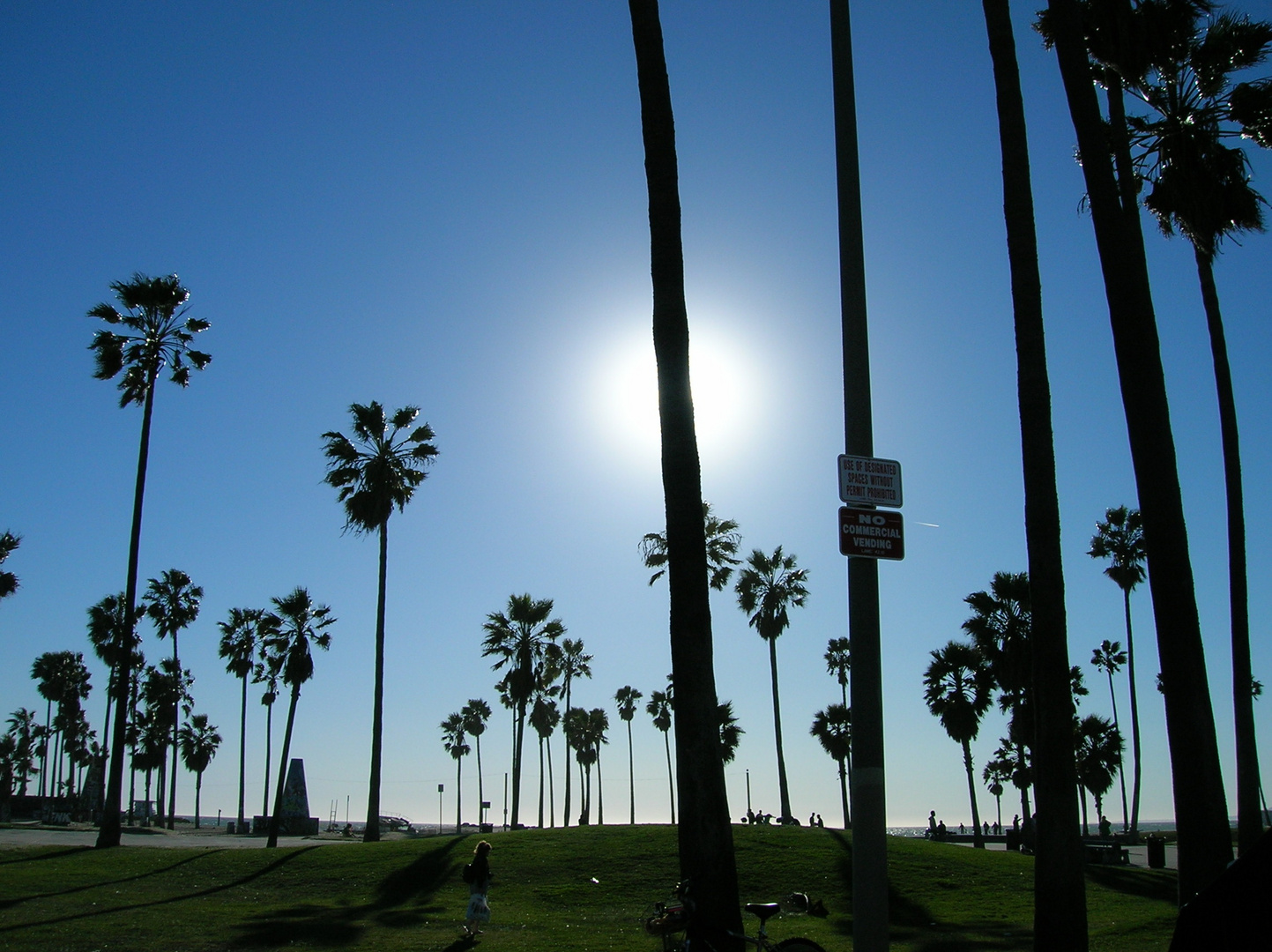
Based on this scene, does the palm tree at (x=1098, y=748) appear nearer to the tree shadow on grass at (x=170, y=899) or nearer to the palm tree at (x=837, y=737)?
the palm tree at (x=837, y=737)

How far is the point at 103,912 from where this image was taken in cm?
2034

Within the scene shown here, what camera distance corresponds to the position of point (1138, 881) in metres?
28.4

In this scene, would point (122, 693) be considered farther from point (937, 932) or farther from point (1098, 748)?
point (1098, 748)

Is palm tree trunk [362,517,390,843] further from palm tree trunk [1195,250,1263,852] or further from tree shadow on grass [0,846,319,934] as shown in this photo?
palm tree trunk [1195,250,1263,852]

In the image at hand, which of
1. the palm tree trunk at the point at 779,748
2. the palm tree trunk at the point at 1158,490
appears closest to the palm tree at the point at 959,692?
the palm tree trunk at the point at 779,748

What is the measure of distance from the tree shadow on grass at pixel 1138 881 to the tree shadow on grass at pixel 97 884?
27.3 meters

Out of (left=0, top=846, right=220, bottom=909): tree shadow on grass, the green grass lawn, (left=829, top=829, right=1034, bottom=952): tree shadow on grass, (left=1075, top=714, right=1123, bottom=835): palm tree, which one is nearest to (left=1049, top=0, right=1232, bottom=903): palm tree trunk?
(left=829, top=829, right=1034, bottom=952): tree shadow on grass

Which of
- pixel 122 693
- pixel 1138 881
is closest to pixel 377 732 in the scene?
pixel 122 693

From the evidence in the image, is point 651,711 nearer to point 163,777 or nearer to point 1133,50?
point 163,777

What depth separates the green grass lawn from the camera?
1720 centimetres

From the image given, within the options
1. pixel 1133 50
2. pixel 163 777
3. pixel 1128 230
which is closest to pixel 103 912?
pixel 1128 230

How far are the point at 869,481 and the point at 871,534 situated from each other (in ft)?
1.41

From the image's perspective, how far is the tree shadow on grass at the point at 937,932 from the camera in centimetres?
1702

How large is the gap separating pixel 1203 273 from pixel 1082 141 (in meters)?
8.92
